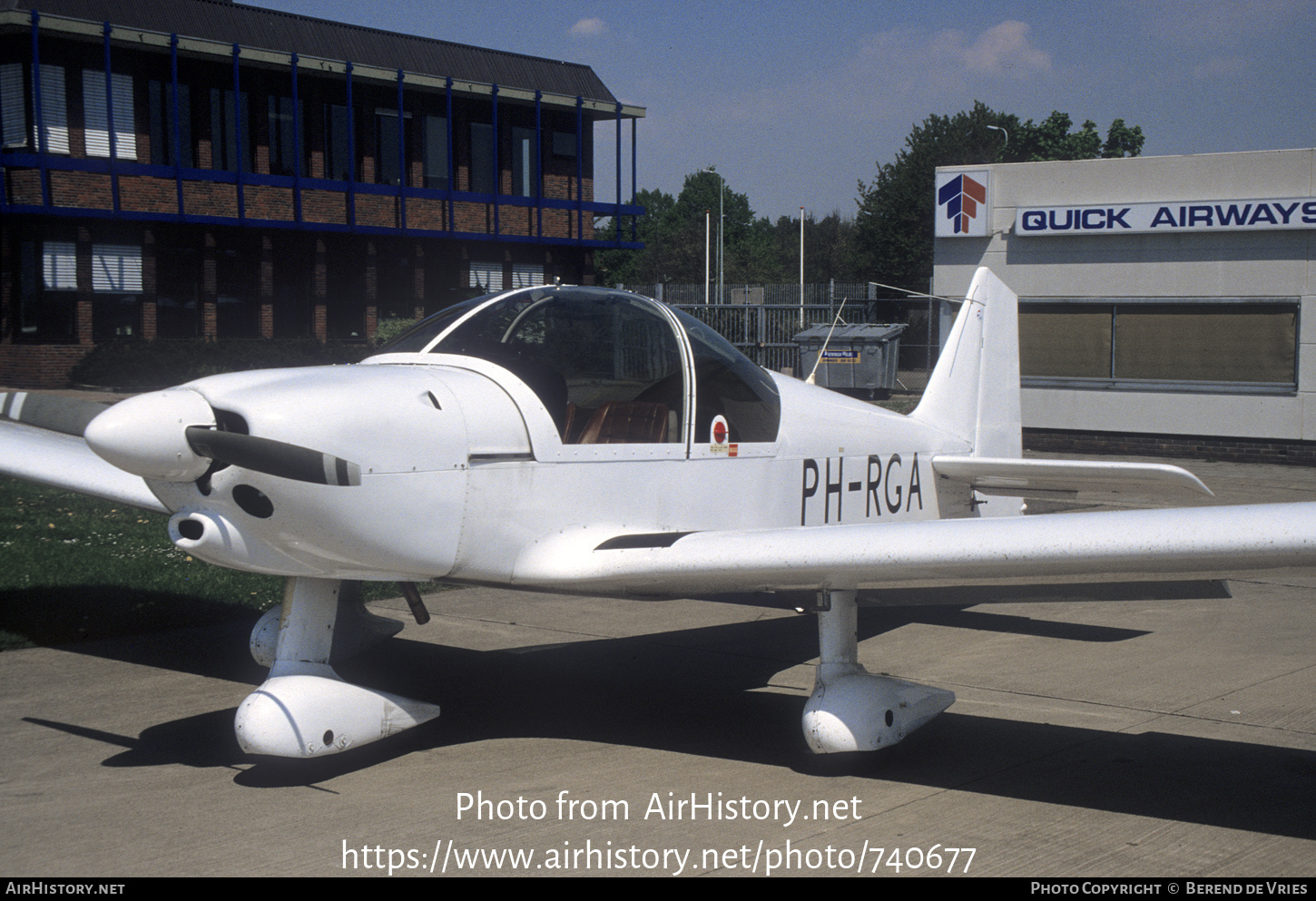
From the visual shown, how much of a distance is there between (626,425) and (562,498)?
22.4 inches

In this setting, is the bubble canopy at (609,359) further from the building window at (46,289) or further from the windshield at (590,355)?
the building window at (46,289)

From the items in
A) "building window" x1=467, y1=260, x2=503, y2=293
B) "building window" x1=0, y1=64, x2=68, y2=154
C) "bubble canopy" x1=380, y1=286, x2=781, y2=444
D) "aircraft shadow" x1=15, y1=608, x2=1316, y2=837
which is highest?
"building window" x1=0, y1=64, x2=68, y2=154

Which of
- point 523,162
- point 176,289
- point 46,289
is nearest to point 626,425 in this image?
point 46,289

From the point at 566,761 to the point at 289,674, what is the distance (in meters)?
1.25

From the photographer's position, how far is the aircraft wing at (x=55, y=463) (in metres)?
6.07

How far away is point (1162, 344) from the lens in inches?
730

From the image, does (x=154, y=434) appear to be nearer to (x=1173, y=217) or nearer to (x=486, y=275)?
(x=1173, y=217)

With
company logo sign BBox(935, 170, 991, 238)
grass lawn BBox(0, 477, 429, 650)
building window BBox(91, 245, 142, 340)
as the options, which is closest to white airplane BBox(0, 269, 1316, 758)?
grass lawn BBox(0, 477, 429, 650)

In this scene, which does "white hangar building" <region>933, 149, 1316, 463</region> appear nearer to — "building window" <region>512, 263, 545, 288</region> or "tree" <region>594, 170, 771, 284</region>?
"building window" <region>512, 263, 545, 288</region>

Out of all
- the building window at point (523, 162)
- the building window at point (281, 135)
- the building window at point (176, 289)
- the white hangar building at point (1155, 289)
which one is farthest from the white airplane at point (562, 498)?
the building window at point (523, 162)

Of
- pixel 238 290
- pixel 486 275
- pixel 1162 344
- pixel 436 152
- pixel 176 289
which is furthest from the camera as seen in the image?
pixel 486 275

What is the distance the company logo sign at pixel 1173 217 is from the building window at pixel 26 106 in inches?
754

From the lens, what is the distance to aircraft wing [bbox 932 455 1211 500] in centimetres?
595

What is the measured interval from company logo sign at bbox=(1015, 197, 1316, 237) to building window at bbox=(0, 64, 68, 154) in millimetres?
19157
